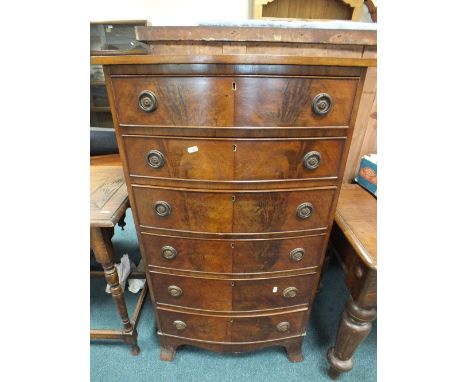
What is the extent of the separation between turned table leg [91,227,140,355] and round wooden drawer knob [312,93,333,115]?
0.90 metres

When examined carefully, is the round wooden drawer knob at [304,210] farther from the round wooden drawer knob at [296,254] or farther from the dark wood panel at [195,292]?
the dark wood panel at [195,292]

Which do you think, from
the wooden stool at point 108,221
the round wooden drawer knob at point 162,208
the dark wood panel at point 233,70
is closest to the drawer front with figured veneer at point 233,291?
the wooden stool at point 108,221

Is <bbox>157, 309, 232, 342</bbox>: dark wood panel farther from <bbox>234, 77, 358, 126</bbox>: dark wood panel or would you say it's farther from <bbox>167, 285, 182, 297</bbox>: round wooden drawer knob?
<bbox>234, 77, 358, 126</bbox>: dark wood panel

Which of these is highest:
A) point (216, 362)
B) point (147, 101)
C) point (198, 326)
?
point (147, 101)

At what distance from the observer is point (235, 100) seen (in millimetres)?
682

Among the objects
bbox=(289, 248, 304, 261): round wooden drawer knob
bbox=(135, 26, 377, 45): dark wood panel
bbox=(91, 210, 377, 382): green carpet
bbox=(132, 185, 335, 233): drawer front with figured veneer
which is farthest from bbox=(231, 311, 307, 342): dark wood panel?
bbox=(135, 26, 377, 45): dark wood panel

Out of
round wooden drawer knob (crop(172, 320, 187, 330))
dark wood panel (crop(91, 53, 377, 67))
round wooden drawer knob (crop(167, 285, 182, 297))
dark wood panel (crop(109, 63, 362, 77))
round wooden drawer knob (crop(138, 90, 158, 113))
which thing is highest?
dark wood panel (crop(91, 53, 377, 67))

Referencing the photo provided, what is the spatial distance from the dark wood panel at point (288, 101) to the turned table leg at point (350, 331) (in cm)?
76

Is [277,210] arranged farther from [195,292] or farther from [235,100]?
[195,292]

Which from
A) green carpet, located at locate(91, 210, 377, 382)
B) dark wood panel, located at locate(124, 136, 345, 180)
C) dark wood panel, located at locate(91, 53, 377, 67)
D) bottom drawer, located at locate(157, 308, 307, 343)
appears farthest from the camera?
green carpet, located at locate(91, 210, 377, 382)

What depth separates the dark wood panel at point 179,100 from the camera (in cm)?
67

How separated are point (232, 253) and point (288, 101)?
0.58 metres

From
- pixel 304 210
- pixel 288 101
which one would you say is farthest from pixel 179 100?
pixel 304 210

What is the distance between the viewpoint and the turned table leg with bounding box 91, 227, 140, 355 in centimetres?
99
